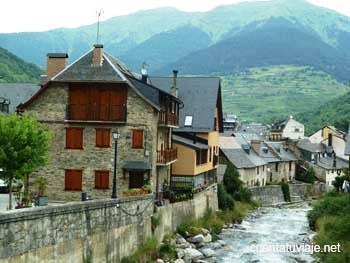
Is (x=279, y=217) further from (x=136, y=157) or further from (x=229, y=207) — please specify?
(x=136, y=157)

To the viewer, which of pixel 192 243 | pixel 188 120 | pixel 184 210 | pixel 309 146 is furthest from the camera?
pixel 309 146

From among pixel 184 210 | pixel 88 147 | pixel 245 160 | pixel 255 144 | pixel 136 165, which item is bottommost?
pixel 184 210

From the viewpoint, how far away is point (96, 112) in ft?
149

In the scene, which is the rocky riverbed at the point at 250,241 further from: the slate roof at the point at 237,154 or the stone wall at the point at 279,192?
the slate roof at the point at 237,154

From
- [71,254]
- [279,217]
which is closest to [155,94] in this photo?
[71,254]

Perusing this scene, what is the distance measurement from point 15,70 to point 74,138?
120336 mm

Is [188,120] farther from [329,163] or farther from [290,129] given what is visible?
[290,129]

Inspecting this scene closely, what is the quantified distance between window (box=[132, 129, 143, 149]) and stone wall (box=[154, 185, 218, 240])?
4.79 meters

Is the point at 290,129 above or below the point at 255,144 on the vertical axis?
above

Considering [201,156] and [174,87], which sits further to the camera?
[174,87]

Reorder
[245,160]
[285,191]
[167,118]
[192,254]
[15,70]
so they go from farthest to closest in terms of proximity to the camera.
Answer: [15,70]
[285,191]
[245,160]
[167,118]
[192,254]

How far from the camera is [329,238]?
38.1 meters

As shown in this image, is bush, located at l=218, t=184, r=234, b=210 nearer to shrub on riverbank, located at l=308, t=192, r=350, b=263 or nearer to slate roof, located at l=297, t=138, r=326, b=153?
shrub on riverbank, located at l=308, t=192, r=350, b=263

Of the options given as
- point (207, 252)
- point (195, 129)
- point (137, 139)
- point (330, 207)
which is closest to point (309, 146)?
point (195, 129)
